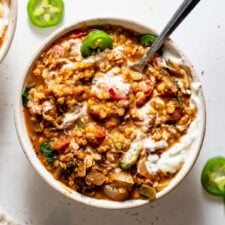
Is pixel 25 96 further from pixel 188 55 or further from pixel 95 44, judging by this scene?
pixel 188 55

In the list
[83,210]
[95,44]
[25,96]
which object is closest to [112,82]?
[95,44]

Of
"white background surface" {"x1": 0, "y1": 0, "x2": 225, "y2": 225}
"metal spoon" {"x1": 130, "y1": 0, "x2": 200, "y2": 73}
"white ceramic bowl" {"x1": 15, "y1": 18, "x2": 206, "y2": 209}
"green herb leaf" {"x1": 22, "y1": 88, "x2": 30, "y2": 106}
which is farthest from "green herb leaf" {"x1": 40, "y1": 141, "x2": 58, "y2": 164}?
"metal spoon" {"x1": 130, "y1": 0, "x2": 200, "y2": 73}

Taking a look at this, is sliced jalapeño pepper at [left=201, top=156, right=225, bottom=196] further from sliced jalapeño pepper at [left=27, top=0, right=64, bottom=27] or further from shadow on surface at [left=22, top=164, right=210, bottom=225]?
sliced jalapeño pepper at [left=27, top=0, right=64, bottom=27]

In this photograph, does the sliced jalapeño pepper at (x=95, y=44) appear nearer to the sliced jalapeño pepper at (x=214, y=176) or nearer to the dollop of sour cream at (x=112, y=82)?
the dollop of sour cream at (x=112, y=82)

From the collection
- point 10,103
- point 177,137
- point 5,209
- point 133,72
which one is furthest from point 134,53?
point 5,209

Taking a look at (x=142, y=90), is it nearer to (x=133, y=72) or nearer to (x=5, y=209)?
(x=133, y=72)

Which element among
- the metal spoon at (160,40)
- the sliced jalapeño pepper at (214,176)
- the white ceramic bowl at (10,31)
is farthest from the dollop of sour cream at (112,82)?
the sliced jalapeño pepper at (214,176)
